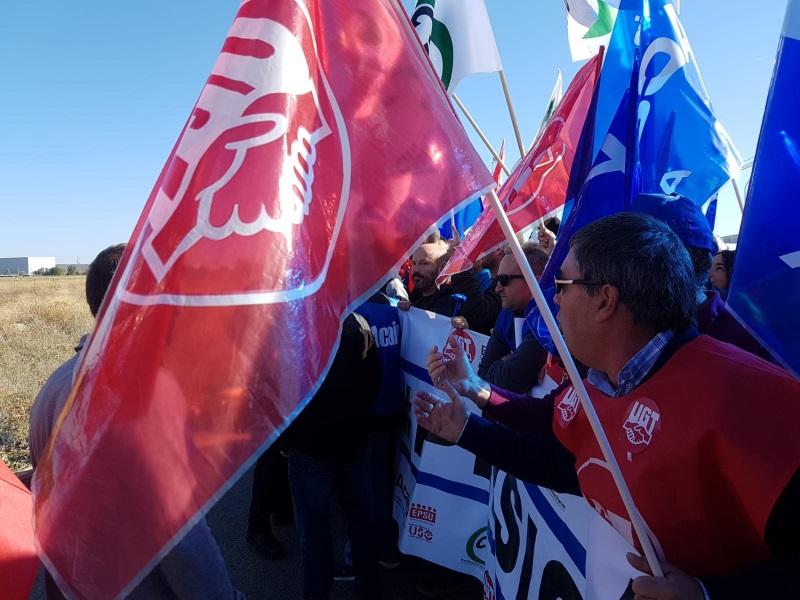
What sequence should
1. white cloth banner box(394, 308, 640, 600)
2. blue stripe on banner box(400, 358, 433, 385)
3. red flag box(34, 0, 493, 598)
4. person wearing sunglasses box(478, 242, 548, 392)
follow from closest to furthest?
1. red flag box(34, 0, 493, 598)
2. white cloth banner box(394, 308, 640, 600)
3. person wearing sunglasses box(478, 242, 548, 392)
4. blue stripe on banner box(400, 358, 433, 385)

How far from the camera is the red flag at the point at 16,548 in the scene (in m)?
1.15

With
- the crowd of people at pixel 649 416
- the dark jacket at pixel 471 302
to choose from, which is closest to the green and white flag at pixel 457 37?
the dark jacket at pixel 471 302

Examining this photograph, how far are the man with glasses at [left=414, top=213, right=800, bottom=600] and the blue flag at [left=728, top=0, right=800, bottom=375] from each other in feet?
0.77

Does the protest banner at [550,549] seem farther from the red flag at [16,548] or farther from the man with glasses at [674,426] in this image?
the red flag at [16,548]

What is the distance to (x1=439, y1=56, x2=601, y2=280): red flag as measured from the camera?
3.34m

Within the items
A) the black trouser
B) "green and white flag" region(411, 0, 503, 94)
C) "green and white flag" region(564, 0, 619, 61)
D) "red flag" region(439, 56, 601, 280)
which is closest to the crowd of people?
"red flag" region(439, 56, 601, 280)

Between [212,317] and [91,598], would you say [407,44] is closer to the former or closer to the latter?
[212,317]

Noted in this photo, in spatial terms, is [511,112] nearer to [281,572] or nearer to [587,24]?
[587,24]

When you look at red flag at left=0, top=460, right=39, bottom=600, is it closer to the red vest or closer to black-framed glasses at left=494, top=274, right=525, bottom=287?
the red vest

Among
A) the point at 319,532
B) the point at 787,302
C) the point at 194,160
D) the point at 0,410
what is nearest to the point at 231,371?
the point at 194,160

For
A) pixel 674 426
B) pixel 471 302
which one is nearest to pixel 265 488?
pixel 471 302

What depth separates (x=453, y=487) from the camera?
3.29 metres

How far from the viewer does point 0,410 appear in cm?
682

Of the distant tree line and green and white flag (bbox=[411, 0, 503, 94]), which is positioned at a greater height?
green and white flag (bbox=[411, 0, 503, 94])
